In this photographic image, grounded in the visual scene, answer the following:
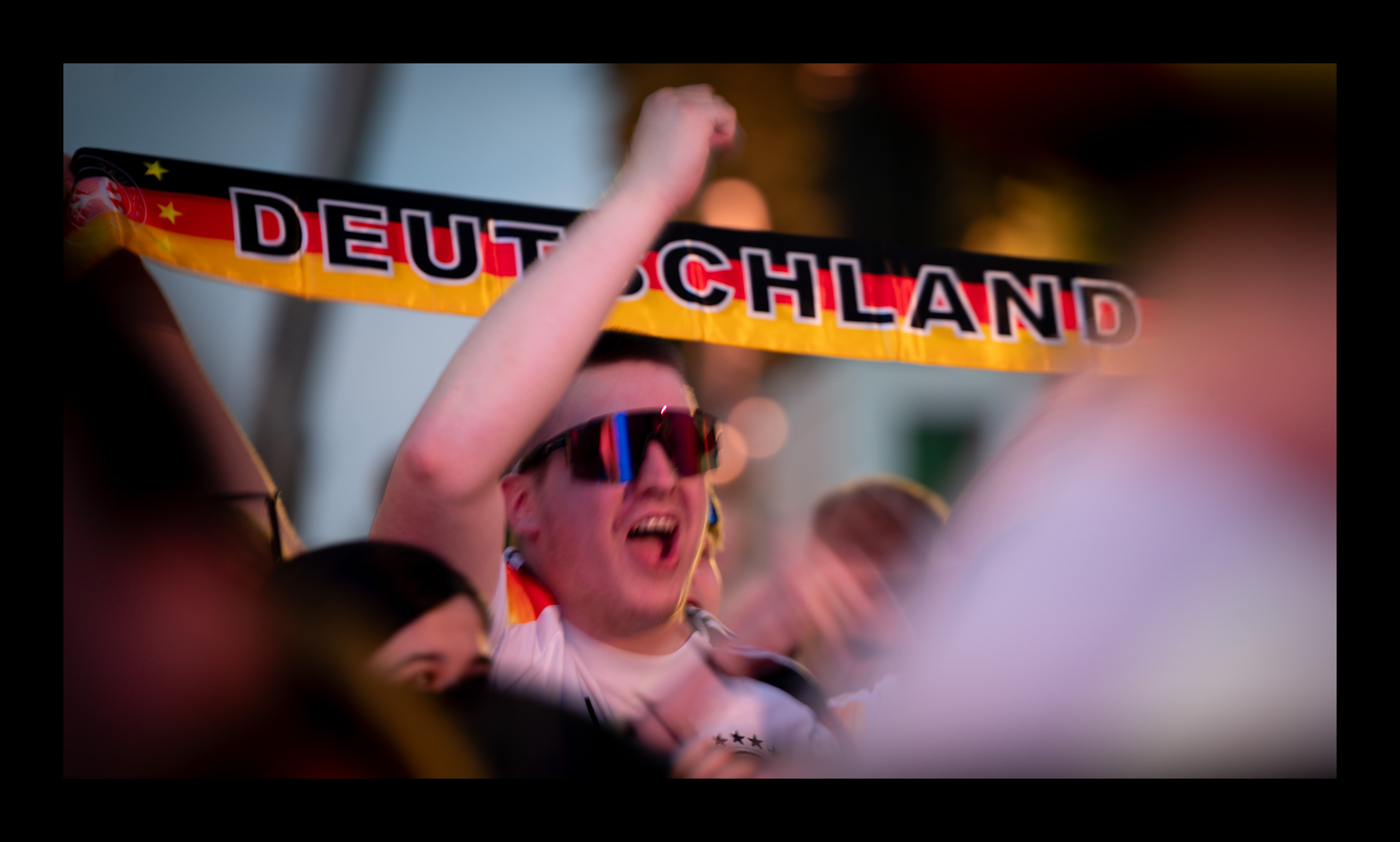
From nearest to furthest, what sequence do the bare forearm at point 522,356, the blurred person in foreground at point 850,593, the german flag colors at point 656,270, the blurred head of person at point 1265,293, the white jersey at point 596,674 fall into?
the bare forearm at point 522,356
the white jersey at point 596,674
the german flag colors at point 656,270
the blurred person in foreground at point 850,593
the blurred head of person at point 1265,293

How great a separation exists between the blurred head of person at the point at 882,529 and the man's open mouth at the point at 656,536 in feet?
1.74

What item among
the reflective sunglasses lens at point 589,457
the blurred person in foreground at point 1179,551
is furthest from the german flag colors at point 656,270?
the reflective sunglasses lens at point 589,457

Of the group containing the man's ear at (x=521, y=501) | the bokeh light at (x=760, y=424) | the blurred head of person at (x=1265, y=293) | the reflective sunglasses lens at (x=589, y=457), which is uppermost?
the blurred head of person at (x=1265, y=293)

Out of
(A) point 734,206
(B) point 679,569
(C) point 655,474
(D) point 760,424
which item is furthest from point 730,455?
(A) point 734,206

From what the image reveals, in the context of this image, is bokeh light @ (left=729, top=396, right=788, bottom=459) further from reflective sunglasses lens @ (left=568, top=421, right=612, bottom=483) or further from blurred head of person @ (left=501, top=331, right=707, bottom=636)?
reflective sunglasses lens @ (left=568, top=421, right=612, bottom=483)

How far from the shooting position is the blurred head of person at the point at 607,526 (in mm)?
2822

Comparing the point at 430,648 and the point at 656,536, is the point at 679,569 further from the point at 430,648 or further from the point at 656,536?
the point at 430,648

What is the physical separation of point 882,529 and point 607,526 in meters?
0.96

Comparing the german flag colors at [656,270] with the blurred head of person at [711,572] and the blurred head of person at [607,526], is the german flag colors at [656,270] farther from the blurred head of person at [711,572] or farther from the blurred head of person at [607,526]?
the blurred head of person at [711,572]

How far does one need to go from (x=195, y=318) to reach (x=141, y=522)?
2.16ft

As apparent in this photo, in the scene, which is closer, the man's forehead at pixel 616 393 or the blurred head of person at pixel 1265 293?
the man's forehead at pixel 616 393

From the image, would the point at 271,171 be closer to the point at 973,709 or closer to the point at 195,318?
the point at 195,318

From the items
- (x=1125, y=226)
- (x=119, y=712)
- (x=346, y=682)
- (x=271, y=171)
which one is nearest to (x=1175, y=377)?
(x=1125, y=226)

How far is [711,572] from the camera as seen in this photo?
3.02 m
